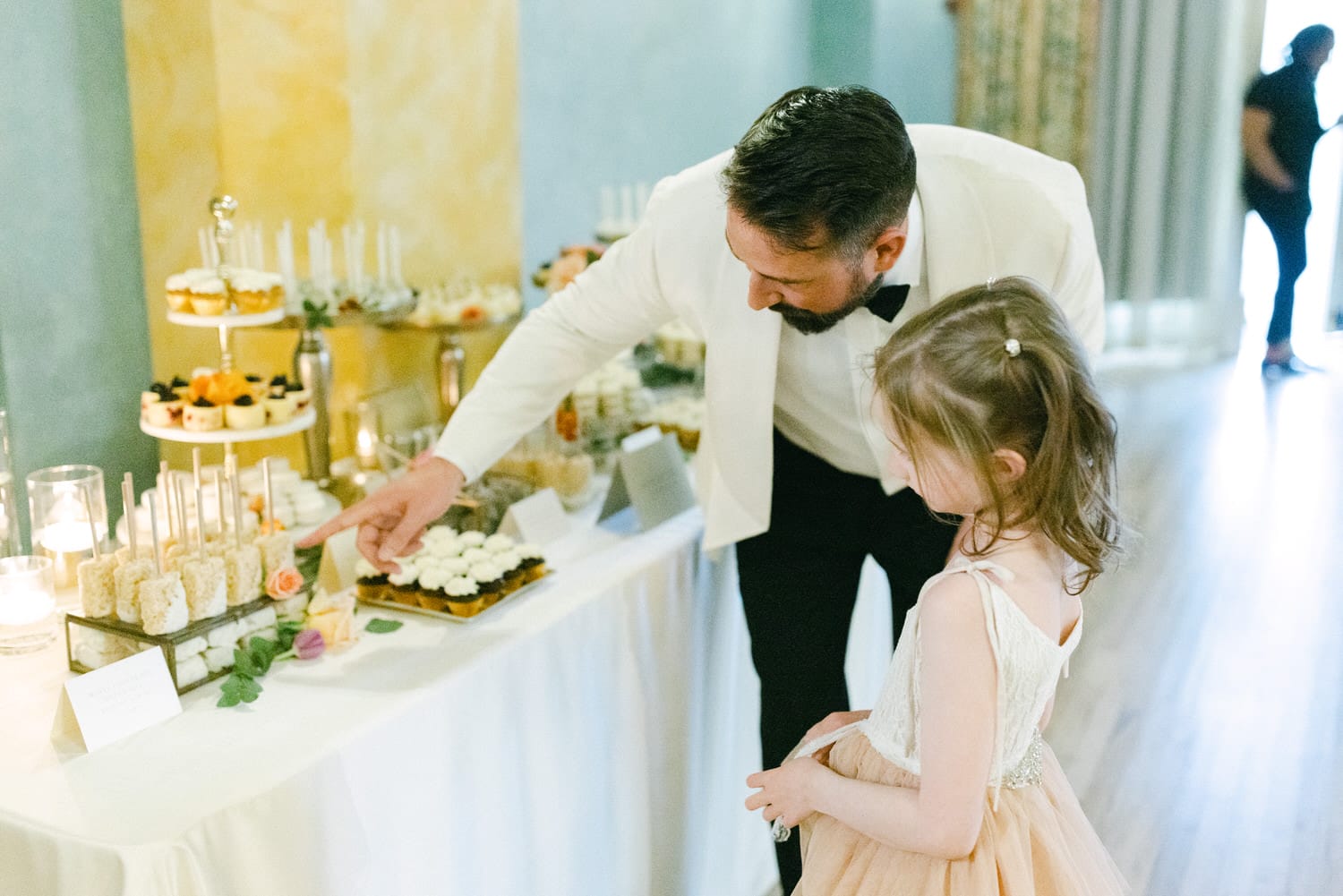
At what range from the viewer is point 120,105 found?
2143 millimetres

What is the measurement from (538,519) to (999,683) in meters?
1.05

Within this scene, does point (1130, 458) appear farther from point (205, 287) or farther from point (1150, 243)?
point (205, 287)

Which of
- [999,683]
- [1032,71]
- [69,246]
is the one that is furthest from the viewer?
[1032,71]

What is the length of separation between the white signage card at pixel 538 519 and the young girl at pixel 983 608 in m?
0.79

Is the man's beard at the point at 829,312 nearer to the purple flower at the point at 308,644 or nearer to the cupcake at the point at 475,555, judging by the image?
the cupcake at the point at 475,555

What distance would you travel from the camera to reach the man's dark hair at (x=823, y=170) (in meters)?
1.28

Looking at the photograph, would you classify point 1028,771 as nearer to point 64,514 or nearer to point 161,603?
point 161,603

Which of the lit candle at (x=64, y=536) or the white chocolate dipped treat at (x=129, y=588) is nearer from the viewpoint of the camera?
the white chocolate dipped treat at (x=129, y=588)

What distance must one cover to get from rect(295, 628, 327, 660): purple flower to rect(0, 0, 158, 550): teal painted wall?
85 cm

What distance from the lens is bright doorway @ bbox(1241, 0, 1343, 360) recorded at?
6.59 m

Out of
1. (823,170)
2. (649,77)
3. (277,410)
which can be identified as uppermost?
(649,77)

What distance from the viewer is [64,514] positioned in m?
1.62

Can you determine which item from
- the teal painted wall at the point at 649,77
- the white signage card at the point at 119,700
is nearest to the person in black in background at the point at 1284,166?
the teal painted wall at the point at 649,77

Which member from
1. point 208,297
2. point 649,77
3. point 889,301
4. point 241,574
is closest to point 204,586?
point 241,574
